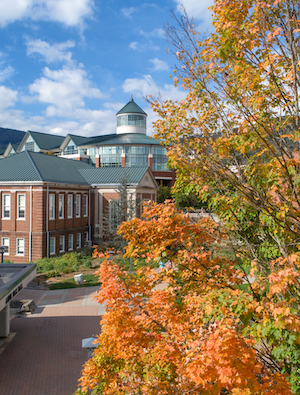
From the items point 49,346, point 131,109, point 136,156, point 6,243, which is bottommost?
point 49,346

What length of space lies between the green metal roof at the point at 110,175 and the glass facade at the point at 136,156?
22.8m

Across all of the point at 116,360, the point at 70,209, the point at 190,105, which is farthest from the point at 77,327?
the point at 70,209

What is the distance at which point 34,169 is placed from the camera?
Result: 1118 inches

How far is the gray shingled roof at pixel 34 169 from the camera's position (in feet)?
91.8

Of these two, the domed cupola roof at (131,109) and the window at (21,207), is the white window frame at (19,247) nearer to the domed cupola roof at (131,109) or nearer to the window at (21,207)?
the window at (21,207)

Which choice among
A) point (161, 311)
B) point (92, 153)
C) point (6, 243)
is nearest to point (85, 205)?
point (6, 243)

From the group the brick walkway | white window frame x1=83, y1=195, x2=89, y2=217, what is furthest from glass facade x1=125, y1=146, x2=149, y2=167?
the brick walkway

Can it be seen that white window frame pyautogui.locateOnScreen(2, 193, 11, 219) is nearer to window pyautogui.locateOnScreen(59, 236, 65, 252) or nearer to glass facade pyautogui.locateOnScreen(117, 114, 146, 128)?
window pyautogui.locateOnScreen(59, 236, 65, 252)

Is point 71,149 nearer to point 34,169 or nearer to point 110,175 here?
point 110,175

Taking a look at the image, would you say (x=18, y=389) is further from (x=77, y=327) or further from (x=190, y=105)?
(x=190, y=105)

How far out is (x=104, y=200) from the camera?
35.1 metres

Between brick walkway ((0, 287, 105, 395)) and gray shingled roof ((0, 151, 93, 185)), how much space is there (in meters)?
11.9

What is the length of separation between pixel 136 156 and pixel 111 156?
497 cm

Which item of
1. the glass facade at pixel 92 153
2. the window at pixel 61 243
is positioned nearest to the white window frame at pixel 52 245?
the window at pixel 61 243
